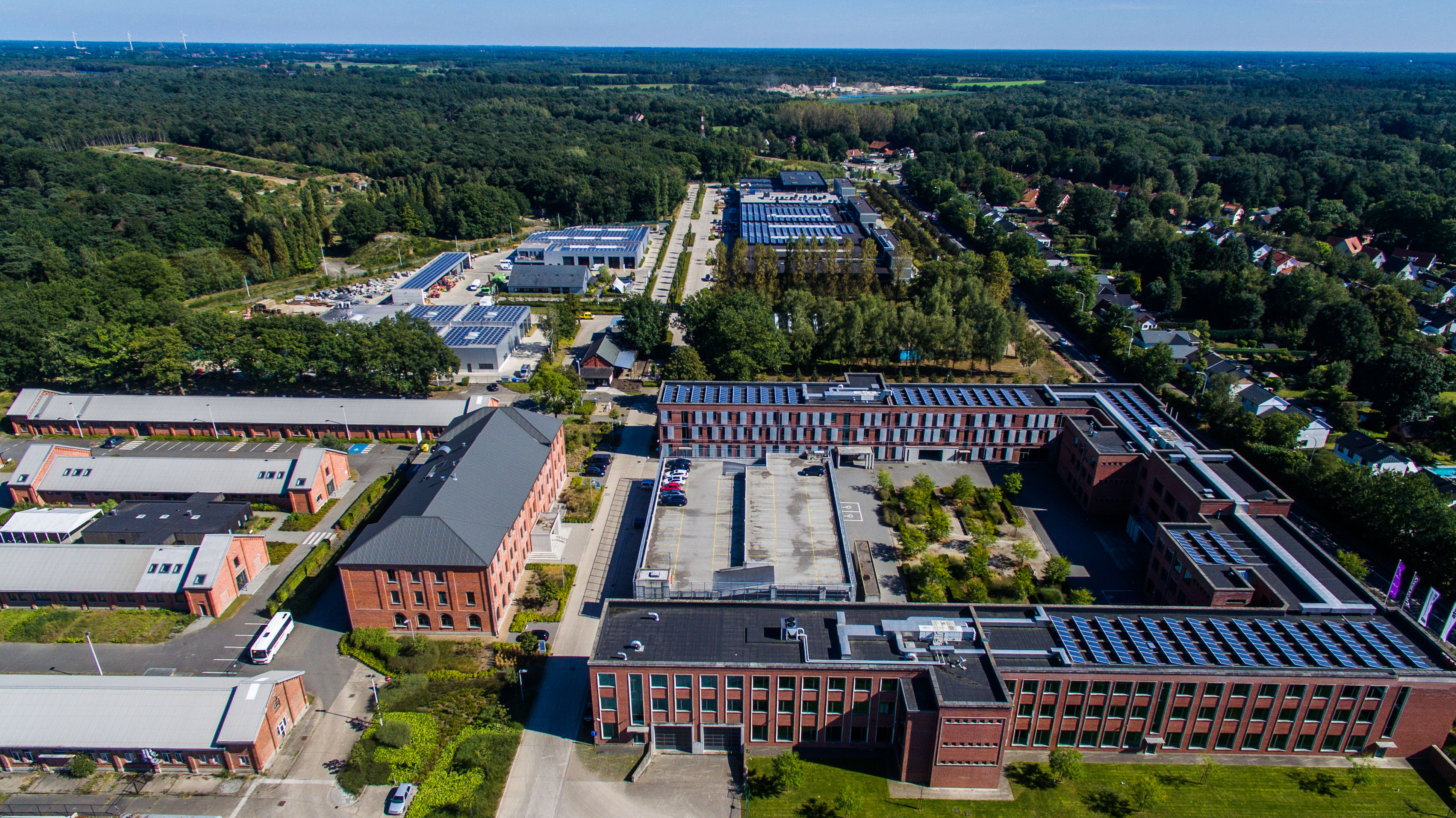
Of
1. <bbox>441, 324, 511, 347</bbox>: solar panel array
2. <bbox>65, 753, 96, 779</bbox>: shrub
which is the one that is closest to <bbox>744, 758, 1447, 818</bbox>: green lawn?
<bbox>65, 753, 96, 779</bbox>: shrub

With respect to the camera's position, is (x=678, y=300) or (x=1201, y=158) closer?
(x=678, y=300)

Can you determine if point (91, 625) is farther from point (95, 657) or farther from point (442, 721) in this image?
point (442, 721)

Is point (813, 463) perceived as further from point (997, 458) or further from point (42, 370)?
point (42, 370)

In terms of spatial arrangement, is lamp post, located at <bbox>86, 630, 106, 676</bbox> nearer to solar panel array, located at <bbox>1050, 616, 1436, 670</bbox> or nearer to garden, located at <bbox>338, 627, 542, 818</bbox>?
garden, located at <bbox>338, 627, 542, 818</bbox>

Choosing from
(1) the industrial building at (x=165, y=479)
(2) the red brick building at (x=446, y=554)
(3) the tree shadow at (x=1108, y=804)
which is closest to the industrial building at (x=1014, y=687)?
(3) the tree shadow at (x=1108, y=804)

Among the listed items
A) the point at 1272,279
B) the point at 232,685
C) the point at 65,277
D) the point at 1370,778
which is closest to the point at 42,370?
the point at 65,277

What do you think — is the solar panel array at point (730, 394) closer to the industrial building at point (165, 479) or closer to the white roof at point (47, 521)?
the industrial building at point (165, 479)

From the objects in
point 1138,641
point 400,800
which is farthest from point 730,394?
point 400,800
